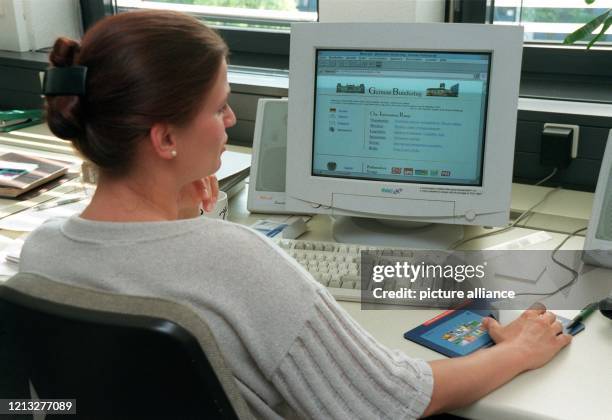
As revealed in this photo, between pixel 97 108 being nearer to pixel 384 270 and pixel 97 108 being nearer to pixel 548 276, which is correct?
pixel 384 270

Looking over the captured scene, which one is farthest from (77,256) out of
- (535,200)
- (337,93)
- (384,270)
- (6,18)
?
(6,18)

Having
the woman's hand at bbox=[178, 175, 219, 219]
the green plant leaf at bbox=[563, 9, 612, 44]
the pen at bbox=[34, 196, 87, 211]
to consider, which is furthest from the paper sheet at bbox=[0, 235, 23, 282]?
the green plant leaf at bbox=[563, 9, 612, 44]

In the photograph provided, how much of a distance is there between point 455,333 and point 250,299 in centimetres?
46

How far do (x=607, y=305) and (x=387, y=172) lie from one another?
50 cm

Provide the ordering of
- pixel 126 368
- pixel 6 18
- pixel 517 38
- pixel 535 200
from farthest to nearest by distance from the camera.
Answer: pixel 6 18
pixel 535 200
pixel 517 38
pixel 126 368

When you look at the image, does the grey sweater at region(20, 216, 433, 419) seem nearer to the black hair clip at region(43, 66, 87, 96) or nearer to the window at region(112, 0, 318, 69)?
the black hair clip at region(43, 66, 87, 96)

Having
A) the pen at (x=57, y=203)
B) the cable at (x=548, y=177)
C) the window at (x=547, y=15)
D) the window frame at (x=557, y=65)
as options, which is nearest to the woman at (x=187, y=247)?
the pen at (x=57, y=203)

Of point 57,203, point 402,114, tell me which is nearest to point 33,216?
point 57,203

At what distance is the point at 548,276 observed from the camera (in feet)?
4.52

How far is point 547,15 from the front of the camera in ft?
6.98

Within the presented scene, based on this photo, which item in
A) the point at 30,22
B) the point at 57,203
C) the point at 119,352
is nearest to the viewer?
the point at 119,352

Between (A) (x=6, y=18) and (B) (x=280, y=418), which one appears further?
(A) (x=6, y=18)

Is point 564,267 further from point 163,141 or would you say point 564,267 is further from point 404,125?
point 163,141

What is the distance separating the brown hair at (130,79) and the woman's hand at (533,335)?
0.59 meters
